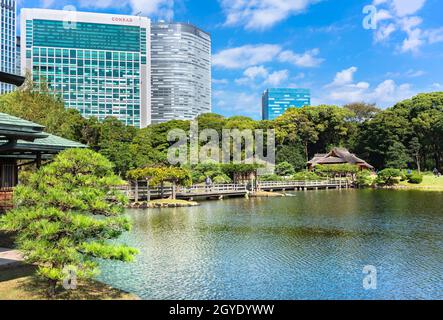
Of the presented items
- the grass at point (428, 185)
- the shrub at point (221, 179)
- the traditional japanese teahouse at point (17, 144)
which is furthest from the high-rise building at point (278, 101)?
the traditional japanese teahouse at point (17, 144)

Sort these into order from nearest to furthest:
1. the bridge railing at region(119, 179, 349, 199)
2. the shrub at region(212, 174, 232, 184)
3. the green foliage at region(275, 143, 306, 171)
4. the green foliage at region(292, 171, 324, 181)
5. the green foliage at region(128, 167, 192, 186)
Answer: the green foliage at region(128, 167, 192, 186)
the bridge railing at region(119, 179, 349, 199)
the shrub at region(212, 174, 232, 184)
the green foliage at region(292, 171, 324, 181)
the green foliage at region(275, 143, 306, 171)

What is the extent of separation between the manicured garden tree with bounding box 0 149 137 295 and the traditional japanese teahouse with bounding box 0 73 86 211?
4.99 ft

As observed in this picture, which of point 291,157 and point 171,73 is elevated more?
point 171,73

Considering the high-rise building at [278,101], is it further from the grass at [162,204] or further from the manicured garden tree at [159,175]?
the grass at [162,204]

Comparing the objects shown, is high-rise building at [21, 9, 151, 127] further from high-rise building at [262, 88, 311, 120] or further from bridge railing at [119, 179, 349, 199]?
high-rise building at [262, 88, 311, 120]

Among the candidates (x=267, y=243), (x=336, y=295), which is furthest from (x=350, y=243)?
(x=336, y=295)

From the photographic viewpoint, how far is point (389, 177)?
41000 mm

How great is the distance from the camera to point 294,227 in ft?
53.0

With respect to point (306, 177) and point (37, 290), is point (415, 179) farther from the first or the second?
point (37, 290)

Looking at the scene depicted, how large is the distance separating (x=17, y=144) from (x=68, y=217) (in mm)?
4559

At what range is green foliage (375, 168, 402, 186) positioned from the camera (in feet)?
133

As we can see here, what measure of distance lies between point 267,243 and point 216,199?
1815cm

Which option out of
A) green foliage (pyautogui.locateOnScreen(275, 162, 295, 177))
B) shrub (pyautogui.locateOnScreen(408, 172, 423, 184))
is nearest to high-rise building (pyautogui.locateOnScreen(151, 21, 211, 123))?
green foliage (pyautogui.locateOnScreen(275, 162, 295, 177))

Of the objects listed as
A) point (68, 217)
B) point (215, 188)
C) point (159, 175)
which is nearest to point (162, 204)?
point (159, 175)
